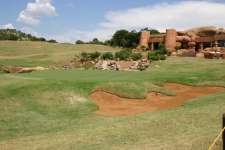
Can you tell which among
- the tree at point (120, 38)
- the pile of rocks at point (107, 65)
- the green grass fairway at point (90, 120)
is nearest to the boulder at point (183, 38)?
the tree at point (120, 38)

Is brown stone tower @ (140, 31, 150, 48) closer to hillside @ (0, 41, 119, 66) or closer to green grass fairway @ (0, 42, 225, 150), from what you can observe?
hillside @ (0, 41, 119, 66)

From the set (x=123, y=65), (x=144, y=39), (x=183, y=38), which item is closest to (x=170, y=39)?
(x=183, y=38)

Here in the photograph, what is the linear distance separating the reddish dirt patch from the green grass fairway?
549mm

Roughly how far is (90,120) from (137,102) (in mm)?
6596

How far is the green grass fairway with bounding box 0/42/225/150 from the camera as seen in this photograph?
608 inches

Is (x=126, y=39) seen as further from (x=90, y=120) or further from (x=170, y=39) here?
(x=90, y=120)

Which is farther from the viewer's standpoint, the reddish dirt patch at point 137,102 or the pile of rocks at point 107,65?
the pile of rocks at point 107,65

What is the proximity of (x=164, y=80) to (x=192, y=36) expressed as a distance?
52.3 m

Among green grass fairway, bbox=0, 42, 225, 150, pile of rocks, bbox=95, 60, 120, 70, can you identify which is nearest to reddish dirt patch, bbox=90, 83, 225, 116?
green grass fairway, bbox=0, 42, 225, 150

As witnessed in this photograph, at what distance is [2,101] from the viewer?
978 inches

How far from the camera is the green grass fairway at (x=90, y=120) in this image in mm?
15453

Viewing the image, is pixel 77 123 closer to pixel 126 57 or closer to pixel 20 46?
pixel 126 57

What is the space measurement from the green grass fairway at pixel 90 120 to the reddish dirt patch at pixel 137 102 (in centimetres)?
55

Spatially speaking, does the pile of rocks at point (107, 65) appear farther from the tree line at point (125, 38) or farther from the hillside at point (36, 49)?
the tree line at point (125, 38)
